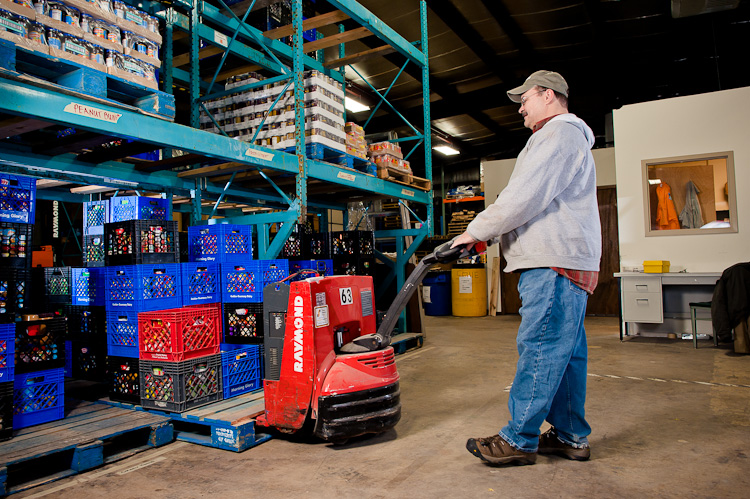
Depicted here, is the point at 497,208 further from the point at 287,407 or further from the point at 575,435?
the point at 287,407

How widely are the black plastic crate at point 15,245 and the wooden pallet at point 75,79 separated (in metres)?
1.17

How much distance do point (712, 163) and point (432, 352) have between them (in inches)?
230

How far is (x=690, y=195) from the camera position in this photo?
884 centimetres

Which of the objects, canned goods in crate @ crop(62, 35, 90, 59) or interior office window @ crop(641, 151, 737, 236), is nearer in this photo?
canned goods in crate @ crop(62, 35, 90, 59)

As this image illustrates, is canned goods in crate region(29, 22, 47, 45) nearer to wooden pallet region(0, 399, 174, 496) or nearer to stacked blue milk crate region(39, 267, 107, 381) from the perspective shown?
stacked blue milk crate region(39, 267, 107, 381)

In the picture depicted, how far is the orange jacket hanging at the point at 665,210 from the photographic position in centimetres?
886

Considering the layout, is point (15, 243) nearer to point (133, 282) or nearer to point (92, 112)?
point (133, 282)

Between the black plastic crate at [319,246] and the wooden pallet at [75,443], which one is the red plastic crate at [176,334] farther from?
the black plastic crate at [319,246]

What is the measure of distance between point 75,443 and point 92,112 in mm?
2260

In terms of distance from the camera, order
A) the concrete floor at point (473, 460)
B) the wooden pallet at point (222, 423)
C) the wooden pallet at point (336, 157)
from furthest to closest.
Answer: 1. the wooden pallet at point (336, 157)
2. the wooden pallet at point (222, 423)
3. the concrete floor at point (473, 460)

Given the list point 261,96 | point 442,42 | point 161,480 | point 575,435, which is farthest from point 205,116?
point 442,42

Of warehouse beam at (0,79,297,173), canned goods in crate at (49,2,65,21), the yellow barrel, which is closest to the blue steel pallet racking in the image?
warehouse beam at (0,79,297,173)

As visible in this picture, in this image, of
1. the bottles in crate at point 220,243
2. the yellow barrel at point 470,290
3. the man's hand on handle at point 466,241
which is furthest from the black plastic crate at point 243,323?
the yellow barrel at point 470,290

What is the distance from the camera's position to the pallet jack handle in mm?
3277
